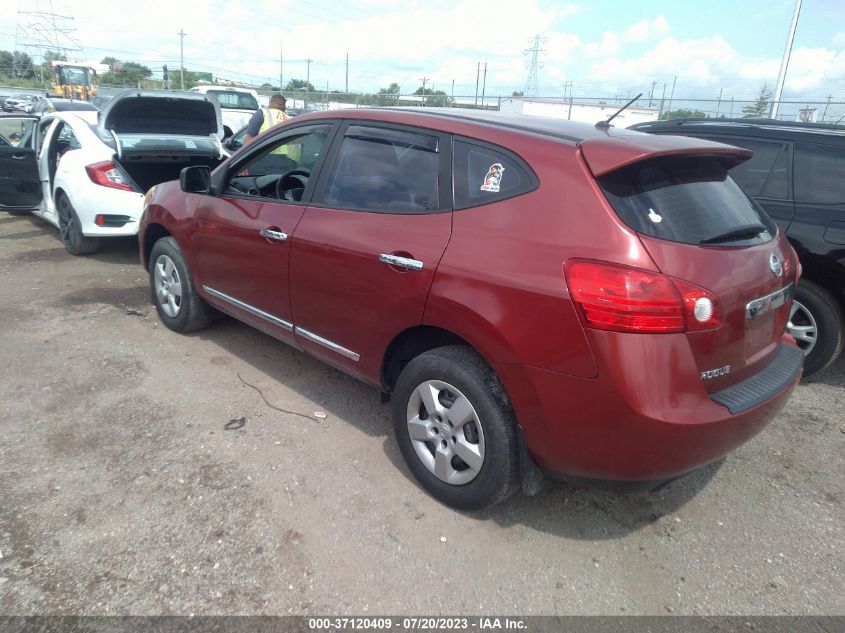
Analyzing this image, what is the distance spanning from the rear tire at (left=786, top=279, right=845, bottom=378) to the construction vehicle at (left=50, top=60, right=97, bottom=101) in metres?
33.7

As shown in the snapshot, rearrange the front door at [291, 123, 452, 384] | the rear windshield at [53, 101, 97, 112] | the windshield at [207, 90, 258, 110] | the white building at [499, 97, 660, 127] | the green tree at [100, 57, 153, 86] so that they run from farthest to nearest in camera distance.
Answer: the green tree at [100, 57, 153, 86] < the white building at [499, 97, 660, 127] < the windshield at [207, 90, 258, 110] < the rear windshield at [53, 101, 97, 112] < the front door at [291, 123, 452, 384]

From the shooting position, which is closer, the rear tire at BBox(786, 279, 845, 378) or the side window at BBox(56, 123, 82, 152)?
the rear tire at BBox(786, 279, 845, 378)

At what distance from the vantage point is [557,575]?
8.16ft

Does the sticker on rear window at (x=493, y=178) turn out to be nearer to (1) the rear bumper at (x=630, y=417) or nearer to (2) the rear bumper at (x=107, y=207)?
(1) the rear bumper at (x=630, y=417)

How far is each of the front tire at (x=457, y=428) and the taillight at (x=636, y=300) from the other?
0.58 metres

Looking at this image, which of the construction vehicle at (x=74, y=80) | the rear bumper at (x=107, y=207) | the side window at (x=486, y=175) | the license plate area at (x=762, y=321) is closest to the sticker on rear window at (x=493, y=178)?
the side window at (x=486, y=175)

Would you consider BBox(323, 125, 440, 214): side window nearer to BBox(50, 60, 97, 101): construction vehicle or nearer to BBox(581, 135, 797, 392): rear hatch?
BBox(581, 135, 797, 392): rear hatch

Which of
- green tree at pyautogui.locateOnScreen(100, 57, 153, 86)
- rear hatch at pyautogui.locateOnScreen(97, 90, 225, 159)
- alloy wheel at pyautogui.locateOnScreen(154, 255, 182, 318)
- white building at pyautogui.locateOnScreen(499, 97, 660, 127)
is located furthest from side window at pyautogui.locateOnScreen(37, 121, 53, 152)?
green tree at pyautogui.locateOnScreen(100, 57, 153, 86)

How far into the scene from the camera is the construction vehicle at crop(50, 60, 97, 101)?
30.0 meters

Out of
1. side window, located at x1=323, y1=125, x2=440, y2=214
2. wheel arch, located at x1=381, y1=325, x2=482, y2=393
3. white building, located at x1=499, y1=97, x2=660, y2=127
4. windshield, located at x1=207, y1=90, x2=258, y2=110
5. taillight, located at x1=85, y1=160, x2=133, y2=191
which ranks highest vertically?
white building, located at x1=499, y1=97, x2=660, y2=127

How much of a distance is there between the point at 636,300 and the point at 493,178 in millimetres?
847

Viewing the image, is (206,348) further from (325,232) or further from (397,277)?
(397,277)

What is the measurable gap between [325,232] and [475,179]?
0.91 meters

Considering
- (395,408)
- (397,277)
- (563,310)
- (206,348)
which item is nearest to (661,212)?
(563,310)
